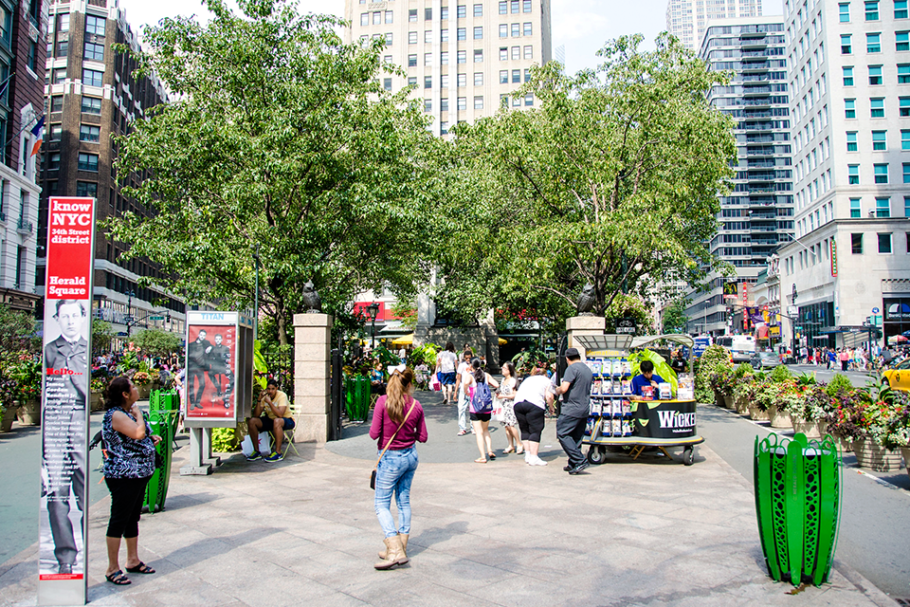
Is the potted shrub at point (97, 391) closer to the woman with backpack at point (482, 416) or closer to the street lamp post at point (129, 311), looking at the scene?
the woman with backpack at point (482, 416)

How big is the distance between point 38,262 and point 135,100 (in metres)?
23.0

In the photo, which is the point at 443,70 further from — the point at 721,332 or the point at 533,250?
the point at 721,332

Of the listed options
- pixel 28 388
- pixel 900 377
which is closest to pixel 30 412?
pixel 28 388

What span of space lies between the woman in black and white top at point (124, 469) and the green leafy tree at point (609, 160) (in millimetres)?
12181

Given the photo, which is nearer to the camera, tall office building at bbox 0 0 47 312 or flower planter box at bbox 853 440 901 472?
flower planter box at bbox 853 440 901 472

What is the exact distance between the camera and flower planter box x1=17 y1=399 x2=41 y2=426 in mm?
16875

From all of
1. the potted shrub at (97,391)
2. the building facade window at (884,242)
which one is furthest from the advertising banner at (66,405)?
the building facade window at (884,242)

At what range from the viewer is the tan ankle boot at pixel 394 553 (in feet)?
18.7

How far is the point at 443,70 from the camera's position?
253ft

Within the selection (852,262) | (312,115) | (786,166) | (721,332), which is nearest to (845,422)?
(312,115)

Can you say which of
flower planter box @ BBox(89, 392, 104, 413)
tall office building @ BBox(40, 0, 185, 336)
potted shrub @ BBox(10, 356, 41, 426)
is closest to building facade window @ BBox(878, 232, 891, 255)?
flower planter box @ BBox(89, 392, 104, 413)

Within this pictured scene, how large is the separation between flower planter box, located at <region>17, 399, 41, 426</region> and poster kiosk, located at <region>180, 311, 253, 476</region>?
904cm

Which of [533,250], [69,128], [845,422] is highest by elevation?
[69,128]

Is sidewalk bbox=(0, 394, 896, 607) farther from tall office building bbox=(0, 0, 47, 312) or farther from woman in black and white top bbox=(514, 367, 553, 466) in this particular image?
tall office building bbox=(0, 0, 47, 312)
